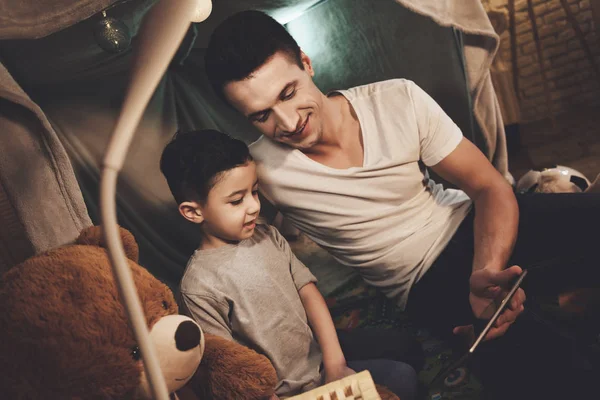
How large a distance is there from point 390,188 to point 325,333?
544 millimetres

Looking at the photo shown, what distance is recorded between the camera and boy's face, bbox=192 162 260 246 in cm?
117

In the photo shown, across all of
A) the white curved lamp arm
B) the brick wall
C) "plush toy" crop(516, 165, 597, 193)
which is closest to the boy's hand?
the white curved lamp arm

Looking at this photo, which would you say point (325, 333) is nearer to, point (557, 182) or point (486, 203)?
point (486, 203)

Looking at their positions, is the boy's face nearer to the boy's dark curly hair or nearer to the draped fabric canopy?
the boy's dark curly hair

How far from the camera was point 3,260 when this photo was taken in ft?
5.43

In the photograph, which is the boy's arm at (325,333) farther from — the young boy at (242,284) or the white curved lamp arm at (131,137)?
the white curved lamp arm at (131,137)

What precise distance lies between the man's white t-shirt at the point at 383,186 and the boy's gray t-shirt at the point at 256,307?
274 mm

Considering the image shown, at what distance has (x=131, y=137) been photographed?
0.40 m

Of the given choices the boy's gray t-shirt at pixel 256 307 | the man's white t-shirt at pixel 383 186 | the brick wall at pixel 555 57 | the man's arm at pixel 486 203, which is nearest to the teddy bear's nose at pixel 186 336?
the boy's gray t-shirt at pixel 256 307

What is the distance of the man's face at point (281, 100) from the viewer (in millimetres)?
1244

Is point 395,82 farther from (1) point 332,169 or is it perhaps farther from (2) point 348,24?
(2) point 348,24

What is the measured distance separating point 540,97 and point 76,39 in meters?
3.39

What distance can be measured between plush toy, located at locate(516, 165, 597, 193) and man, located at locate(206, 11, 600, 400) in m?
0.90

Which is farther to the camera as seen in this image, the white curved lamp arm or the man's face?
the man's face
